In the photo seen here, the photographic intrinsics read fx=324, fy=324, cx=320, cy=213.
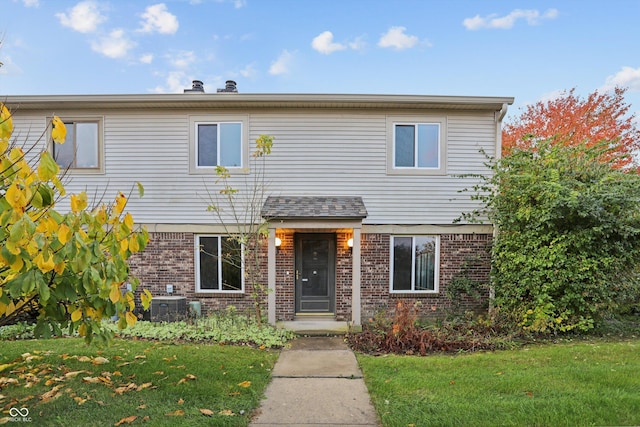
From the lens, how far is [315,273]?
8.56 m

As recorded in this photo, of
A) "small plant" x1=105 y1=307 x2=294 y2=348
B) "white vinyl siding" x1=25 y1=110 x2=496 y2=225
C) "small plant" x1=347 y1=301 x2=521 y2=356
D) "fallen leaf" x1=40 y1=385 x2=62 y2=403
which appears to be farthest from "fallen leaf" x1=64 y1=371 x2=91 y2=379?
"small plant" x1=347 y1=301 x2=521 y2=356

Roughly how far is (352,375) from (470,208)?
5.43 metres

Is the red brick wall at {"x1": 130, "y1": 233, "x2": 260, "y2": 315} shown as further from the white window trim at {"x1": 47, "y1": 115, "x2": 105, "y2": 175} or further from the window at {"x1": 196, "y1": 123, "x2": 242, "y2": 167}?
the white window trim at {"x1": 47, "y1": 115, "x2": 105, "y2": 175}

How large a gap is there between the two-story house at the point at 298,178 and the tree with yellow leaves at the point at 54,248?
19.7 ft

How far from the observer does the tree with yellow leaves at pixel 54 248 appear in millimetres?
1674

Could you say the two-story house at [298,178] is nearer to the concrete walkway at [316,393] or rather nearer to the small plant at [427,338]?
the small plant at [427,338]

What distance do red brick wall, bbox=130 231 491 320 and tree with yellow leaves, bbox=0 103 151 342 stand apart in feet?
19.5

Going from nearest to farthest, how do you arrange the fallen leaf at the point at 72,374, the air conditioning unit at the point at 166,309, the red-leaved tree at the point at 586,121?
the fallen leaf at the point at 72,374, the air conditioning unit at the point at 166,309, the red-leaved tree at the point at 586,121

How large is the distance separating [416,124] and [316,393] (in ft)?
21.8

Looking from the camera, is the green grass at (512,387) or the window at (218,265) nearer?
the green grass at (512,387)

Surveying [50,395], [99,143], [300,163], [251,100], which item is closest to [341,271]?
[300,163]

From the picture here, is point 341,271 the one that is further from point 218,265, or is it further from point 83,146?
point 83,146

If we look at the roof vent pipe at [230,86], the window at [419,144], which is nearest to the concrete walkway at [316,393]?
the window at [419,144]

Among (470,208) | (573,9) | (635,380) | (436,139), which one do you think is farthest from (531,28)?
(635,380)
